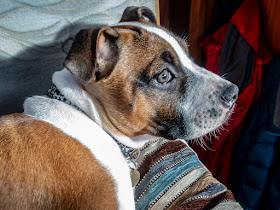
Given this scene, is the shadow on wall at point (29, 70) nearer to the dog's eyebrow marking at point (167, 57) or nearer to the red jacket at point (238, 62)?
the dog's eyebrow marking at point (167, 57)

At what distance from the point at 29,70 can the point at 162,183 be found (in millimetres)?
1167

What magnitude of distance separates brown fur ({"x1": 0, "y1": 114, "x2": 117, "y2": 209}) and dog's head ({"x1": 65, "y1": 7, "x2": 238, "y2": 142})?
1.00ft

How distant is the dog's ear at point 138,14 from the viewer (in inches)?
70.7

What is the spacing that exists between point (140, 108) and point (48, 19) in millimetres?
911

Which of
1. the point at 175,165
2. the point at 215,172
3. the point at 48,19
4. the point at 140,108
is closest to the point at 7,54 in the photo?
the point at 48,19

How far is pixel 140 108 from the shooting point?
152 cm

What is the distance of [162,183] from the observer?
185 cm

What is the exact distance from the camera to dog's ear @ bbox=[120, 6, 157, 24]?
1797mm

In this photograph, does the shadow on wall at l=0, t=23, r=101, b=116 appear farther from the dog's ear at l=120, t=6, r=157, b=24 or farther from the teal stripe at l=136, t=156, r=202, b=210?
the teal stripe at l=136, t=156, r=202, b=210

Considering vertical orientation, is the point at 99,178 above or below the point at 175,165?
above

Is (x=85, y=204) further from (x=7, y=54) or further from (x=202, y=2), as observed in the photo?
(x=202, y=2)

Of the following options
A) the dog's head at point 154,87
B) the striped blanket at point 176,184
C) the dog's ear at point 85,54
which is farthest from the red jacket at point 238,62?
the dog's ear at point 85,54

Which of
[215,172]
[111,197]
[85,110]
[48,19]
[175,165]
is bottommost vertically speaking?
[215,172]

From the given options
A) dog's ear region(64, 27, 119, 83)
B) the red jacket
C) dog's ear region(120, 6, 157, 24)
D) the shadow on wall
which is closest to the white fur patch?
dog's ear region(64, 27, 119, 83)
